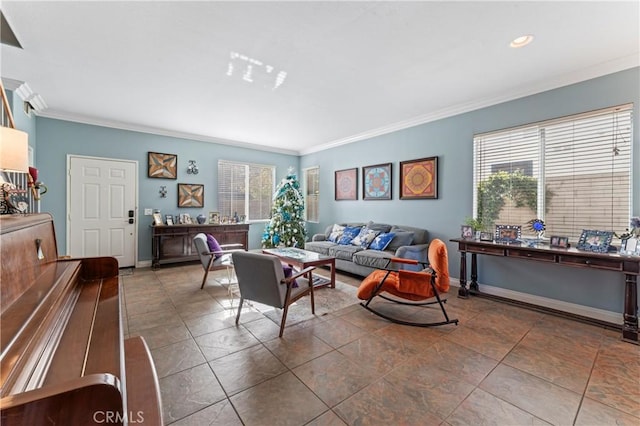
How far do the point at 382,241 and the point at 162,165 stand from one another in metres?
4.68

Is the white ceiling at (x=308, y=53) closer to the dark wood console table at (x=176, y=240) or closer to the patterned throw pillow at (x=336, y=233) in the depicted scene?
the dark wood console table at (x=176, y=240)

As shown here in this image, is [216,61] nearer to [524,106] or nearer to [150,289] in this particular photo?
[150,289]

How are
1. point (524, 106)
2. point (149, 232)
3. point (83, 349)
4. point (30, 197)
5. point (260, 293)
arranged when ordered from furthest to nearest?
point (149, 232) → point (30, 197) → point (524, 106) → point (260, 293) → point (83, 349)

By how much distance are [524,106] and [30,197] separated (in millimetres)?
6953

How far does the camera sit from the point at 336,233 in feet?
18.7

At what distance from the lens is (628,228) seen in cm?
284

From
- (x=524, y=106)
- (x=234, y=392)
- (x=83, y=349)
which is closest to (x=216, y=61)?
(x=83, y=349)

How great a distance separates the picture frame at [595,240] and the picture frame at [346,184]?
3.72 meters

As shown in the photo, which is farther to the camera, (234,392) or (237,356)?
(237,356)

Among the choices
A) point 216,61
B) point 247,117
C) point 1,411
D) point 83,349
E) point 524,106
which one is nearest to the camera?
point 1,411

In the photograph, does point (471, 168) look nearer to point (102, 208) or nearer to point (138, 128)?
point (138, 128)

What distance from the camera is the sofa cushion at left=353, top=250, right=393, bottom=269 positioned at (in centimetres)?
415

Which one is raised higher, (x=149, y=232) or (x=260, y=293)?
(x=149, y=232)

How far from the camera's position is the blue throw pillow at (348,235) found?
527 cm
